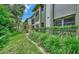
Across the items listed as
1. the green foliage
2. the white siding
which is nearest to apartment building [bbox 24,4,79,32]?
the white siding

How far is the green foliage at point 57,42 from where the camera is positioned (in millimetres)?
2997

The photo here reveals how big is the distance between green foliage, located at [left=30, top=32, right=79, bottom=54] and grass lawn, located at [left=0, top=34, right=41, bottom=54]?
16 centimetres

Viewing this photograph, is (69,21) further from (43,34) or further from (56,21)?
(43,34)

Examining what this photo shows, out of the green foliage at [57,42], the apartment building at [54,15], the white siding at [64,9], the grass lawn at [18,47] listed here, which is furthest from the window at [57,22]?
the grass lawn at [18,47]

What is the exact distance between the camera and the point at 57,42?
121 inches

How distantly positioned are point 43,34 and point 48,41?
0.16m

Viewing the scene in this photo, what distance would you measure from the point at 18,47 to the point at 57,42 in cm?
70

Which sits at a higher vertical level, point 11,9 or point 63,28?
point 11,9

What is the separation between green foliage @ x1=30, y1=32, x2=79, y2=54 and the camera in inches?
118

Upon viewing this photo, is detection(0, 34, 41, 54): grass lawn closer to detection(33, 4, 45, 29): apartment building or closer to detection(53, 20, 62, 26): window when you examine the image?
detection(33, 4, 45, 29): apartment building

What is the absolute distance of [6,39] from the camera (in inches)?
123

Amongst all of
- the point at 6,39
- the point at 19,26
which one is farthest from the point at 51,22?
the point at 6,39
